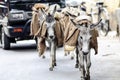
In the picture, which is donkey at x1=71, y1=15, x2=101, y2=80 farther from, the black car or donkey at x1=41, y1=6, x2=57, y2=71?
the black car

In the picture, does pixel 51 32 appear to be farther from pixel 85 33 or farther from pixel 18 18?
pixel 18 18

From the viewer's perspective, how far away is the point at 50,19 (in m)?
12.9

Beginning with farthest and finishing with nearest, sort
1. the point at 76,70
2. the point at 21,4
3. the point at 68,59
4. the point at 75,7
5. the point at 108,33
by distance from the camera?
the point at 108,33
the point at 21,4
the point at 68,59
the point at 75,7
the point at 76,70

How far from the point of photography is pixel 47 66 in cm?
1366

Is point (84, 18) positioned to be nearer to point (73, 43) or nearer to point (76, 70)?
point (73, 43)

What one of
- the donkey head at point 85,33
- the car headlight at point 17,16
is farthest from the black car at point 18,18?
the donkey head at point 85,33

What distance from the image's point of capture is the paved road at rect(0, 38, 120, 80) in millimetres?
11664

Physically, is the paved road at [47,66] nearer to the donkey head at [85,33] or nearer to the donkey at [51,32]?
the donkey at [51,32]

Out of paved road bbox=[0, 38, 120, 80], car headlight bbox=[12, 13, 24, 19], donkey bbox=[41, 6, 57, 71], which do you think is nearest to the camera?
paved road bbox=[0, 38, 120, 80]

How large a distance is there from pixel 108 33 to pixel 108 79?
13609mm

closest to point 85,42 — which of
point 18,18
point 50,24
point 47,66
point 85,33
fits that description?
point 85,33

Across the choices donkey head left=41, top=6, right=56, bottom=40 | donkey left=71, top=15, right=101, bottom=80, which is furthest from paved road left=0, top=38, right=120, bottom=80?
donkey head left=41, top=6, right=56, bottom=40

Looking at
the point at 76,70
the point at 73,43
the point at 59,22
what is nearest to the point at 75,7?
the point at 59,22

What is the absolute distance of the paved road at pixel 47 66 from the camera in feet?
38.3
